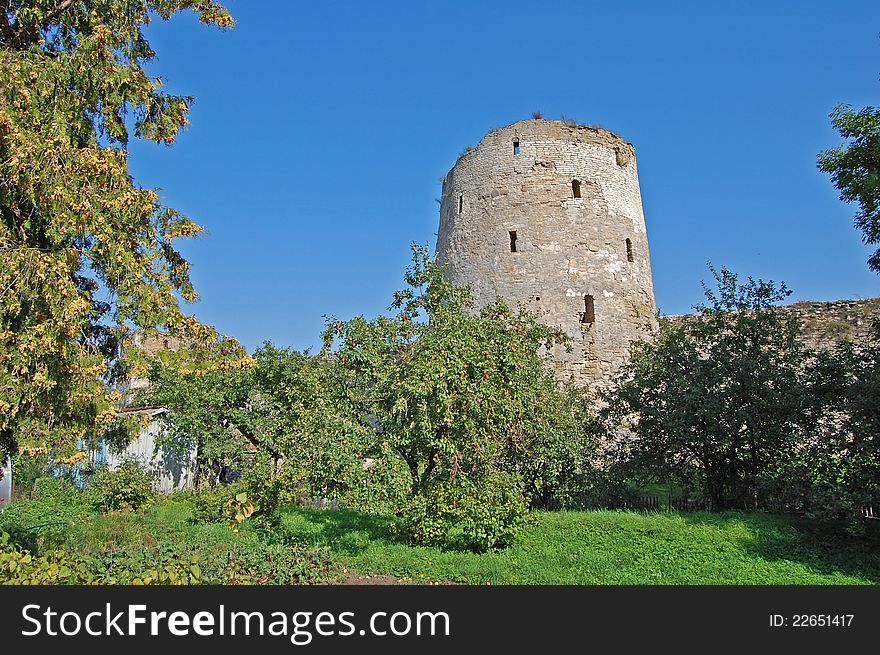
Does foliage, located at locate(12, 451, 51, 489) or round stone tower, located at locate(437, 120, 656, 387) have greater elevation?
round stone tower, located at locate(437, 120, 656, 387)

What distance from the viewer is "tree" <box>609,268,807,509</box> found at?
10.7m

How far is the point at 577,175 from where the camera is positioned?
16578 millimetres

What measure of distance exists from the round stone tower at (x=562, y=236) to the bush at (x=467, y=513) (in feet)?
22.1

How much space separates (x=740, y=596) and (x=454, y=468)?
399 cm

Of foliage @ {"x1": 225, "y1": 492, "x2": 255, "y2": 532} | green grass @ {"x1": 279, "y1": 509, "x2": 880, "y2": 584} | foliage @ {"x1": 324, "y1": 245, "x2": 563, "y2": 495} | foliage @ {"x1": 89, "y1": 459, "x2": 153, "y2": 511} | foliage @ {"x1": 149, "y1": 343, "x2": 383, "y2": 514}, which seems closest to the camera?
foliage @ {"x1": 225, "y1": 492, "x2": 255, "y2": 532}

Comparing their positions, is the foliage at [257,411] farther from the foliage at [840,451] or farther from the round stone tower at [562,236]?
the foliage at [840,451]

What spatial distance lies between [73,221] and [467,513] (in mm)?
5973

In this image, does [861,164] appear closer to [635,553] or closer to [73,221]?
[635,553]

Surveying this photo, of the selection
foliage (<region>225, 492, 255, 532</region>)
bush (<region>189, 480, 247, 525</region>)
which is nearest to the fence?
foliage (<region>225, 492, 255, 532</region>)

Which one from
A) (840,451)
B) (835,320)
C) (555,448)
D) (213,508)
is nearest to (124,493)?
(213,508)

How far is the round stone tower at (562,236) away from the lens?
15.8 meters

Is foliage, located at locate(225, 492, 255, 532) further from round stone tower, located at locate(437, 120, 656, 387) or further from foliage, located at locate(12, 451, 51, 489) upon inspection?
round stone tower, located at locate(437, 120, 656, 387)

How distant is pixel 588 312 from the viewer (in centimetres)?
1587

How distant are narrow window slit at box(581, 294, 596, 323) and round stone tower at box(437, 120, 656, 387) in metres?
0.03
